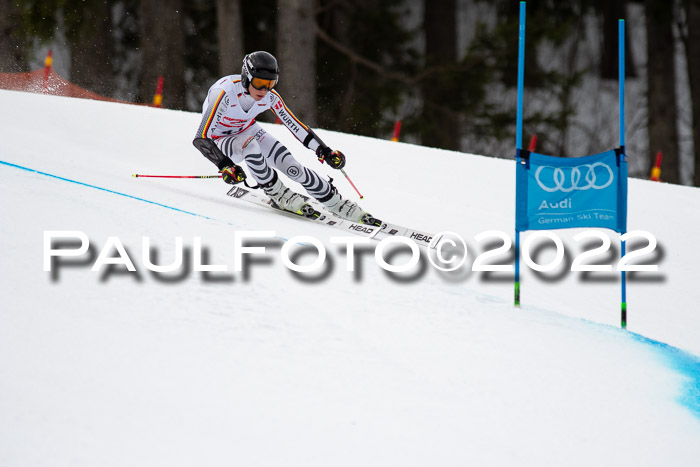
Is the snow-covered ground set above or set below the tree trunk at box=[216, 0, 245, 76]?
below

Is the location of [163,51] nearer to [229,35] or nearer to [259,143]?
[229,35]

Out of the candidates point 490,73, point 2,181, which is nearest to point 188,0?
point 490,73

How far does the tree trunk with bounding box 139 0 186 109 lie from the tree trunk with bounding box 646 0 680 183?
9.01m

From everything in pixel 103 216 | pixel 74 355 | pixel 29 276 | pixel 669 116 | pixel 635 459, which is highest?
pixel 669 116

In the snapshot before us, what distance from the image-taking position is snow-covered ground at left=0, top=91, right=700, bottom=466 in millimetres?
2736

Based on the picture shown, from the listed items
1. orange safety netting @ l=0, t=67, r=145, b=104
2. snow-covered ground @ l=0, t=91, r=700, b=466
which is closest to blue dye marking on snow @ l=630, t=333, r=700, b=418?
snow-covered ground @ l=0, t=91, r=700, b=466

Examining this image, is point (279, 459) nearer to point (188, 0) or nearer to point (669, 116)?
point (669, 116)

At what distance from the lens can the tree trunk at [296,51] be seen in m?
13.2

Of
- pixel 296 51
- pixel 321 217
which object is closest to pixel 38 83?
pixel 296 51

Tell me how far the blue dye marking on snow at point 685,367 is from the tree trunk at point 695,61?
11293mm

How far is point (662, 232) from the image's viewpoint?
6875mm

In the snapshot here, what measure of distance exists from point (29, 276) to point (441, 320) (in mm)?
1967

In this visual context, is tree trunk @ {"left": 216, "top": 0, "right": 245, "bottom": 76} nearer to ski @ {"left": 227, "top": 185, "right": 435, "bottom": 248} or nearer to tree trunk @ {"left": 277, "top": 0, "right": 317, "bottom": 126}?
tree trunk @ {"left": 277, "top": 0, "right": 317, "bottom": 126}

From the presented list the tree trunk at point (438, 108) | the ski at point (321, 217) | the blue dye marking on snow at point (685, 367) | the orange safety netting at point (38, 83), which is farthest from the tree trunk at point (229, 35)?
the blue dye marking on snow at point (685, 367)
